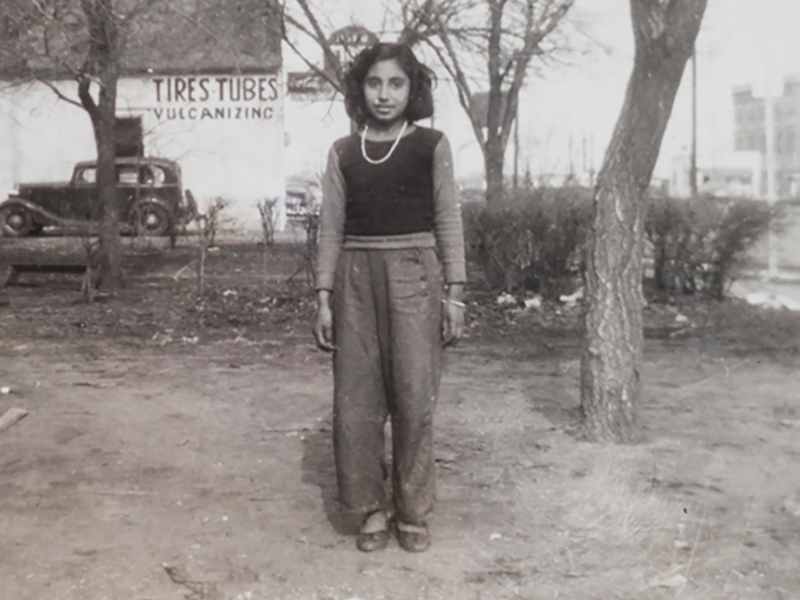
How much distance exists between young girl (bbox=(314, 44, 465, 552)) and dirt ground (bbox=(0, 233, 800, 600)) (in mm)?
320

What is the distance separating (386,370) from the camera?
3.05m

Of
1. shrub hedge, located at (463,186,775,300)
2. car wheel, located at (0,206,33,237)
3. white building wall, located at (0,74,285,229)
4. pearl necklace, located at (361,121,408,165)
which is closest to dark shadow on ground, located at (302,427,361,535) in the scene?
pearl necklace, located at (361,121,408,165)

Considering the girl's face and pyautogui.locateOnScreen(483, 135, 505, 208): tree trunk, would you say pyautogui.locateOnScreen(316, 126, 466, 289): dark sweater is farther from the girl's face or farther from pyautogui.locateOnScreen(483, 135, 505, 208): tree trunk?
pyautogui.locateOnScreen(483, 135, 505, 208): tree trunk

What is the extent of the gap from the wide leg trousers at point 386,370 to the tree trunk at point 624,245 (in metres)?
1.57

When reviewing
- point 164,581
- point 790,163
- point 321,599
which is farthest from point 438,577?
point 790,163

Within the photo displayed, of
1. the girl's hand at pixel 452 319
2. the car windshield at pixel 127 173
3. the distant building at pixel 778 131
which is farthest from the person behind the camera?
the car windshield at pixel 127 173

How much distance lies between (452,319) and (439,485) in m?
1.12

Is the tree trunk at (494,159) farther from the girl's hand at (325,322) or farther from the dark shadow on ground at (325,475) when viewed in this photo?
the girl's hand at (325,322)

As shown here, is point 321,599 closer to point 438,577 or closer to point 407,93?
point 438,577

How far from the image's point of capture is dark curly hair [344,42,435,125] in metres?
2.97

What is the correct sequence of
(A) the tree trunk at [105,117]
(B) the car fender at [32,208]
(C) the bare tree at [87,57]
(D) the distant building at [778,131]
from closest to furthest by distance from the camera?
(D) the distant building at [778,131] < (C) the bare tree at [87,57] < (A) the tree trunk at [105,117] < (B) the car fender at [32,208]

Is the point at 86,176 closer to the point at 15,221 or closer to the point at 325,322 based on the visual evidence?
the point at 15,221

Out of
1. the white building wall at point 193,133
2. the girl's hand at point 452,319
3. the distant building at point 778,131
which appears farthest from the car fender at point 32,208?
the girl's hand at point 452,319

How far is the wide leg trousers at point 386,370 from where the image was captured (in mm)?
2980
